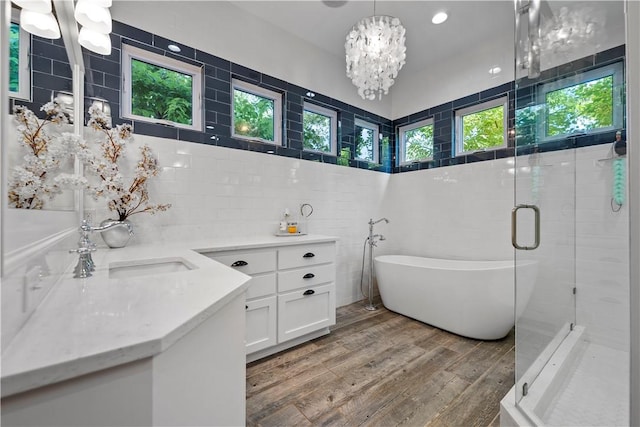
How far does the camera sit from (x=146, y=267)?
1.36 meters

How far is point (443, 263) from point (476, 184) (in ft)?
3.09

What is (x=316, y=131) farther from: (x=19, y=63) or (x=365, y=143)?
(x=19, y=63)

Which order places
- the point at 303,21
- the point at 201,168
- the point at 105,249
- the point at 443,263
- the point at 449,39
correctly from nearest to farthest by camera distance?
the point at 105,249 < the point at 201,168 < the point at 303,21 < the point at 449,39 < the point at 443,263

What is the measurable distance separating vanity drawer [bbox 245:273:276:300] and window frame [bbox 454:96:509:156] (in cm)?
255

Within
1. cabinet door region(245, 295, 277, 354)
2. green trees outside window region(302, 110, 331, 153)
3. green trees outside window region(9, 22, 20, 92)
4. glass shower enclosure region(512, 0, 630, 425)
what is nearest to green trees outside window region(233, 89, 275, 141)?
green trees outside window region(302, 110, 331, 153)

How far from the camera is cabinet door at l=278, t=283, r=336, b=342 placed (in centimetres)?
203

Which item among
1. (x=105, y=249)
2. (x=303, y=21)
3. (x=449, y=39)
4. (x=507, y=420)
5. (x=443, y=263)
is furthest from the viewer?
(x=443, y=263)

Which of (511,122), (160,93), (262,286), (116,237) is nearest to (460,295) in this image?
(262,286)

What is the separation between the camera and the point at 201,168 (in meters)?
2.16

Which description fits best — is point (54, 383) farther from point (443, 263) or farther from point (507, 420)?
point (443, 263)

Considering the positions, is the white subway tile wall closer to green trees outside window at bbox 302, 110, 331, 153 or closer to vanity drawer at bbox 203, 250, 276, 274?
green trees outside window at bbox 302, 110, 331, 153

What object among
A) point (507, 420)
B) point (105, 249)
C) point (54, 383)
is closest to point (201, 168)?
point (105, 249)

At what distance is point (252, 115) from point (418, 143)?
2.18 meters

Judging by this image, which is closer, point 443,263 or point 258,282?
point 258,282
